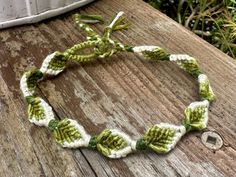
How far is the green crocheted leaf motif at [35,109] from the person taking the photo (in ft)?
2.73

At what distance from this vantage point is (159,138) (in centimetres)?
77

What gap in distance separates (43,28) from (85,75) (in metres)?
0.33

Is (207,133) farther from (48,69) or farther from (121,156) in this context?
(48,69)

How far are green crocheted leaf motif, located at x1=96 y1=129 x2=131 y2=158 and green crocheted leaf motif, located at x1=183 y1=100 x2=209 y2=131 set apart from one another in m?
0.16

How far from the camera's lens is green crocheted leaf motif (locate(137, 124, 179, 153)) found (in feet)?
2.52

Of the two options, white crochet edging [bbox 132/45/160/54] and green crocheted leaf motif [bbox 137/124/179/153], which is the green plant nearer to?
white crochet edging [bbox 132/45/160/54]

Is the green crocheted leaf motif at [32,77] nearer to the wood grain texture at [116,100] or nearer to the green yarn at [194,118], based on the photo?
the wood grain texture at [116,100]

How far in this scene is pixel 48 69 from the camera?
97 cm

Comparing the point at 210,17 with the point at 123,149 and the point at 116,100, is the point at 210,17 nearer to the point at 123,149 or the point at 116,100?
the point at 116,100

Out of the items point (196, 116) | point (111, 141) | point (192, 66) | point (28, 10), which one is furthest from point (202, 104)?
point (28, 10)

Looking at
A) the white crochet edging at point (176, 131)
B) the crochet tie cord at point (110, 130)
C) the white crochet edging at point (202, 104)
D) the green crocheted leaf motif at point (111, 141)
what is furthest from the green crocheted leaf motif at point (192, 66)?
the green crocheted leaf motif at point (111, 141)

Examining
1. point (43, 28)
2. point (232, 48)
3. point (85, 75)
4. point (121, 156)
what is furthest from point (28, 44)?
point (232, 48)

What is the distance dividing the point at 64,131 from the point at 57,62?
28cm

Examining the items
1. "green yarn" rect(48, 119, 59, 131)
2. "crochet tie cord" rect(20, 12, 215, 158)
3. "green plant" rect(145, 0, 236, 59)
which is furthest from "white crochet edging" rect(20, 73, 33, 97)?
"green plant" rect(145, 0, 236, 59)
